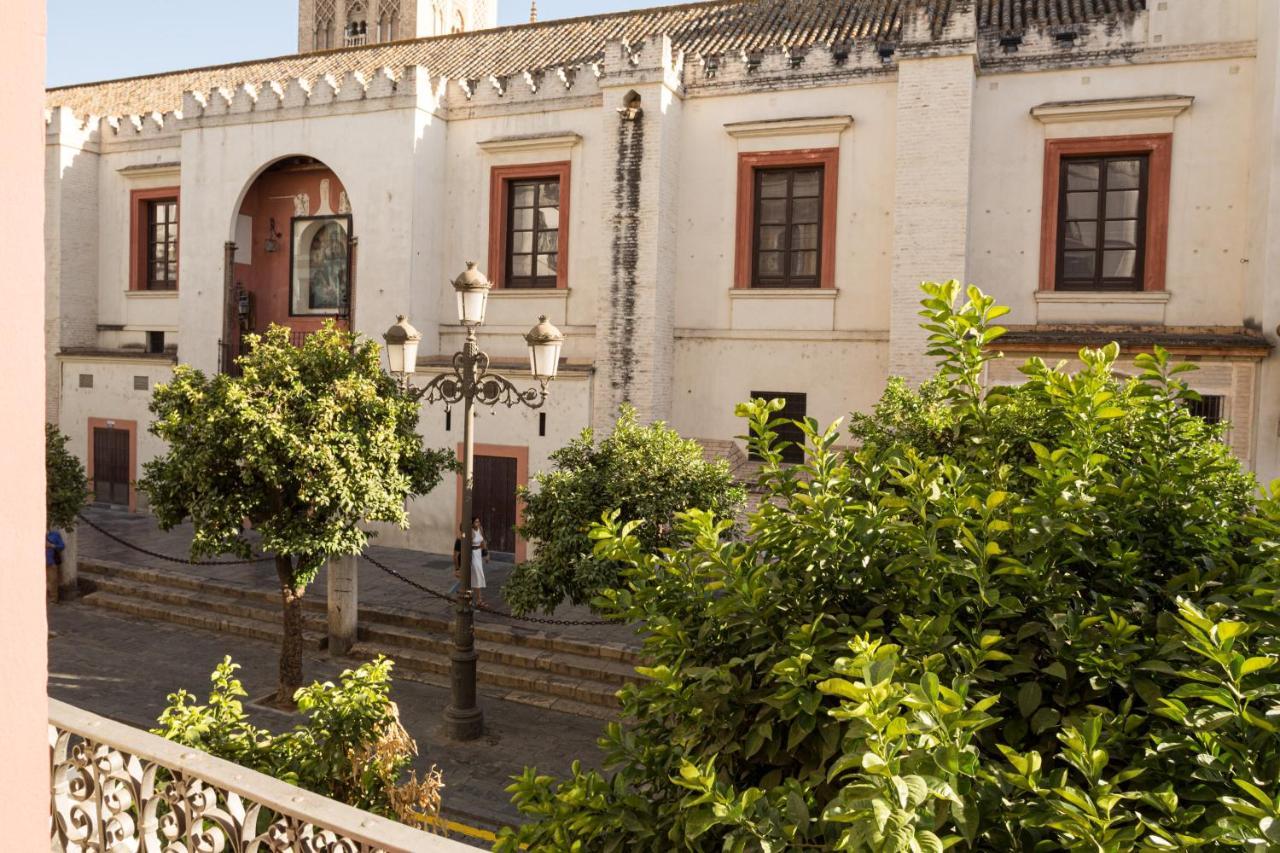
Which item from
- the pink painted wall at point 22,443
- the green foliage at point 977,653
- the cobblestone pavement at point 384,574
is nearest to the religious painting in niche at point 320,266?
the cobblestone pavement at point 384,574

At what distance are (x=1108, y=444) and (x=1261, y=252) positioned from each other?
11.6 meters

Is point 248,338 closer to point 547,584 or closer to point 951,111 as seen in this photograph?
point 547,584

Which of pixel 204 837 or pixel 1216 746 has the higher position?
pixel 1216 746

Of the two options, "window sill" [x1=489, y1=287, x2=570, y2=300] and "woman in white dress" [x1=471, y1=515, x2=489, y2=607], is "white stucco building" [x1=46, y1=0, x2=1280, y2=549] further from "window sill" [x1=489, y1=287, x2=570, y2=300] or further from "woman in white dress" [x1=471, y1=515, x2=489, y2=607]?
"woman in white dress" [x1=471, y1=515, x2=489, y2=607]

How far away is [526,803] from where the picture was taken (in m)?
3.33

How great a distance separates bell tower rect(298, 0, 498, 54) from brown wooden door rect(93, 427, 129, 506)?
72.4ft

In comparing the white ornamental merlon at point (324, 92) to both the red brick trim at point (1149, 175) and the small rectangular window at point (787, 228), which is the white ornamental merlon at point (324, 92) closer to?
the small rectangular window at point (787, 228)

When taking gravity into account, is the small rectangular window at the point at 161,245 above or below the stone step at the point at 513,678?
above

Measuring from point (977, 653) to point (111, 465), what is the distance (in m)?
22.9

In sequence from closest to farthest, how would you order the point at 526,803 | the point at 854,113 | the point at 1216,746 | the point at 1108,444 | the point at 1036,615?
the point at 1216,746
the point at 1036,615
the point at 526,803
the point at 1108,444
the point at 854,113

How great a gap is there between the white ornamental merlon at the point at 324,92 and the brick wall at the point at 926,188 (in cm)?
1083

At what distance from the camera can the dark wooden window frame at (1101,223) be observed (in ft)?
46.1

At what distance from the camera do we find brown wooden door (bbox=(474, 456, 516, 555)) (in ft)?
56.2

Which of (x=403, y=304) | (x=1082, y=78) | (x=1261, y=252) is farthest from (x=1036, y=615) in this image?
(x=403, y=304)
